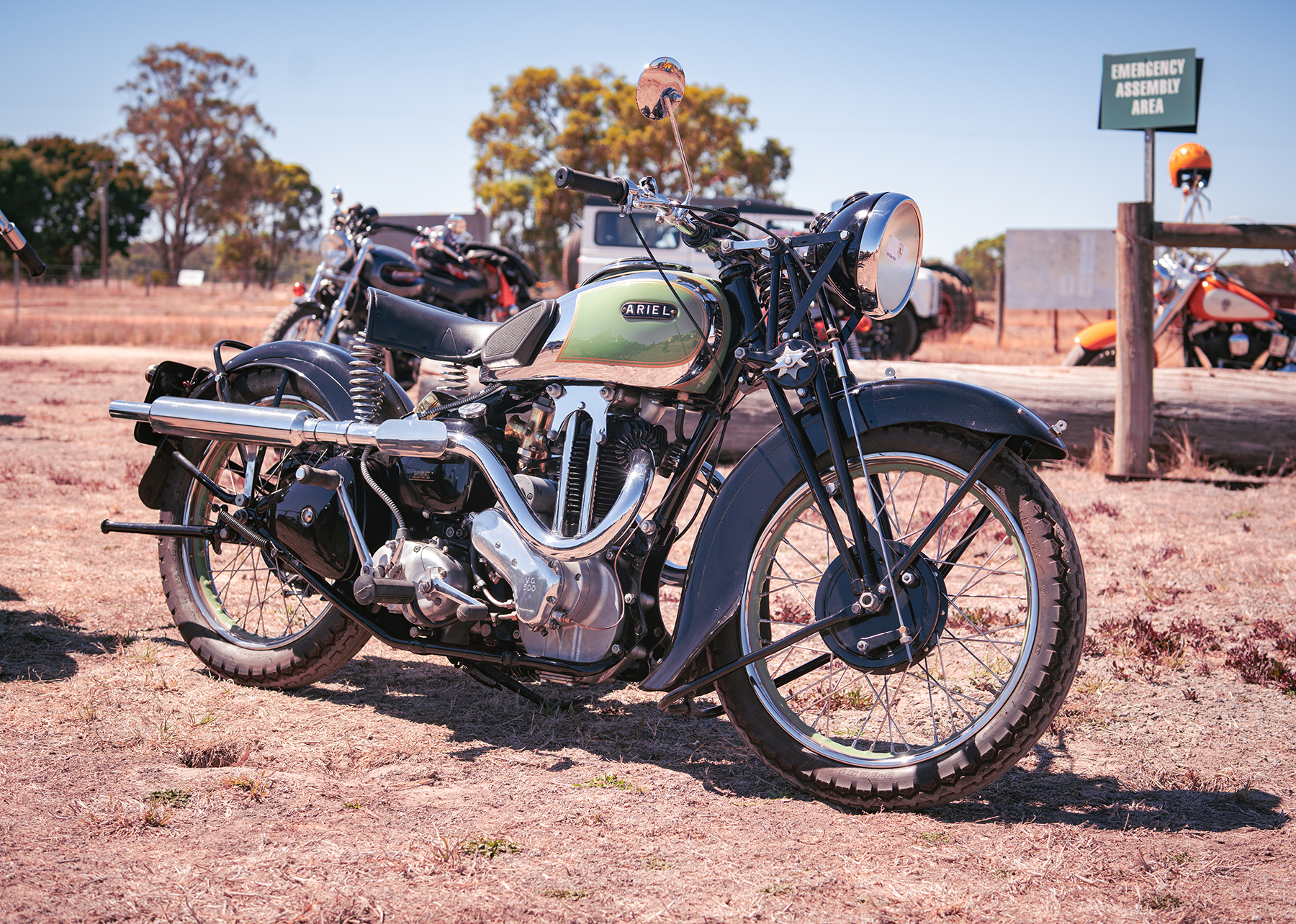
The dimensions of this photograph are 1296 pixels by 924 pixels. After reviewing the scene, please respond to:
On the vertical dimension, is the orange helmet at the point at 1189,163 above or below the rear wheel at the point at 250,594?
above

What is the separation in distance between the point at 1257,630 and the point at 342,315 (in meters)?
6.28

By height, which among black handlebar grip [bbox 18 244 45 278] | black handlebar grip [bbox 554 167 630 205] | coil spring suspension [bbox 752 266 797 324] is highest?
black handlebar grip [bbox 554 167 630 205]

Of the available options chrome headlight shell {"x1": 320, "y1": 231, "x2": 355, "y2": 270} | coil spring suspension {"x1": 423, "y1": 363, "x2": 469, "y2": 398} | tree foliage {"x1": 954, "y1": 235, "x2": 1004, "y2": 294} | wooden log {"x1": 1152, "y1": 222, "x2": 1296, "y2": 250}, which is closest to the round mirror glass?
coil spring suspension {"x1": 423, "y1": 363, "x2": 469, "y2": 398}

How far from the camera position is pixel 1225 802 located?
8.81 feet

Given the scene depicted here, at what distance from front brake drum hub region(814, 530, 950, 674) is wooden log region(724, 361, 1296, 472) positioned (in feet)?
15.2

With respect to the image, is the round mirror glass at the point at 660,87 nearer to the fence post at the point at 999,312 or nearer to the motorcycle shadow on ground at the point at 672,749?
the motorcycle shadow on ground at the point at 672,749

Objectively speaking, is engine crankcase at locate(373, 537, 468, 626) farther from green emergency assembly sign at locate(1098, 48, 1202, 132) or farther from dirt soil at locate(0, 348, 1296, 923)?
green emergency assembly sign at locate(1098, 48, 1202, 132)

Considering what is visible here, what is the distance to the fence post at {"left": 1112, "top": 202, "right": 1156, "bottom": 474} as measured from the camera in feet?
22.6

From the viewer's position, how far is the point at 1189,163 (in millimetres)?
8695

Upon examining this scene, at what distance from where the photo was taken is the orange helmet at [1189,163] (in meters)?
8.69

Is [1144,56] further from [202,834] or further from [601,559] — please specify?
[202,834]

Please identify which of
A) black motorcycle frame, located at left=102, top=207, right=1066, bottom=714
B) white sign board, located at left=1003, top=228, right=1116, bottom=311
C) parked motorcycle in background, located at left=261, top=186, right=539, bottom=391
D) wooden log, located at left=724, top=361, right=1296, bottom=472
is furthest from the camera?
white sign board, located at left=1003, top=228, right=1116, bottom=311

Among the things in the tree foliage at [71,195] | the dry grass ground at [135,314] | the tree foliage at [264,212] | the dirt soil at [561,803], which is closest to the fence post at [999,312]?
the dry grass ground at [135,314]

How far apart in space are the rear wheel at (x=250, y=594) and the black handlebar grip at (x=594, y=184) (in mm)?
1271
